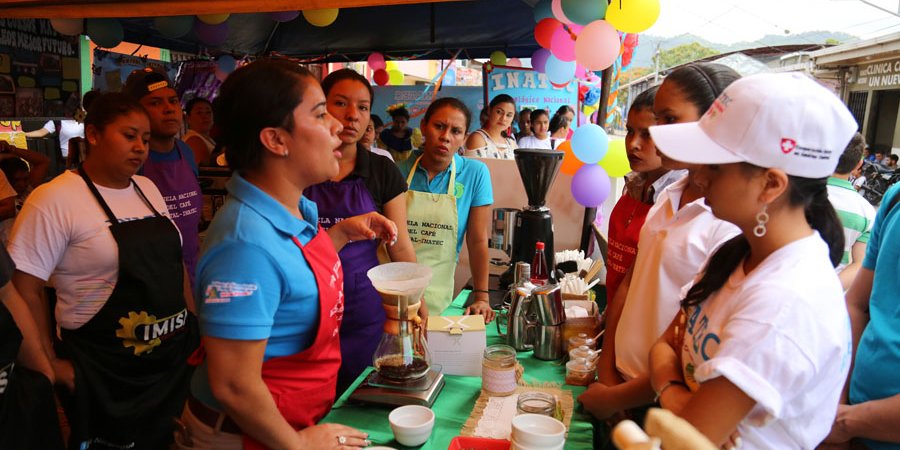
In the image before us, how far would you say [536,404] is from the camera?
1635mm

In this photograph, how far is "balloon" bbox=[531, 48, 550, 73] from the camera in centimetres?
642

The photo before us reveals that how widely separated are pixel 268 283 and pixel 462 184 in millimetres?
1666

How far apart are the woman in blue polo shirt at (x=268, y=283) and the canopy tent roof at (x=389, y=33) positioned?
4.63 metres

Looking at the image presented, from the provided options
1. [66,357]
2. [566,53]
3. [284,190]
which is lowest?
[66,357]

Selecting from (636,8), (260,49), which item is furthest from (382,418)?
(260,49)

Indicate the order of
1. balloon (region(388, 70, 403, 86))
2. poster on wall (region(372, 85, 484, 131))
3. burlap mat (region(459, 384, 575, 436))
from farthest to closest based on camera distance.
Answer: balloon (region(388, 70, 403, 86)) → poster on wall (region(372, 85, 484, 131)) → burlap mat (region(459, 384, 575, 436))

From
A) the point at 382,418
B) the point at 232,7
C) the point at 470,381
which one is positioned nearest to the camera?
the point at 382,418

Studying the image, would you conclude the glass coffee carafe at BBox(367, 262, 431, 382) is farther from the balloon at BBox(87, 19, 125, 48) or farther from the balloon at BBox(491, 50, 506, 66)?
the balloon at BBox(491, 50, 506, 66)

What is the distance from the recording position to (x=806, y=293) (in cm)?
91

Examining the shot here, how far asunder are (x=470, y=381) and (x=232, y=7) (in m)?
2.52

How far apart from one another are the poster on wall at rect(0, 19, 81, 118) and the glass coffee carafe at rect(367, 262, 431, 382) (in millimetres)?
5678

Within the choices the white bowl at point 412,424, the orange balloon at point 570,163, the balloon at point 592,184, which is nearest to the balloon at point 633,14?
the orange balloon at point 570,163

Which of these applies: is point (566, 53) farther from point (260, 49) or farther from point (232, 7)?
point (260, 49)

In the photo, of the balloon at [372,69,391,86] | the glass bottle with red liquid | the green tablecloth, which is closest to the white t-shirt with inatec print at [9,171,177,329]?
the green tablecloth
